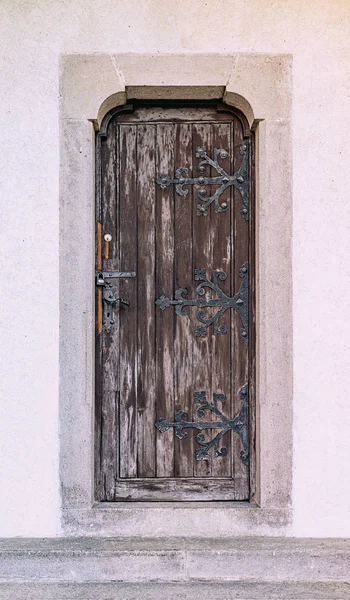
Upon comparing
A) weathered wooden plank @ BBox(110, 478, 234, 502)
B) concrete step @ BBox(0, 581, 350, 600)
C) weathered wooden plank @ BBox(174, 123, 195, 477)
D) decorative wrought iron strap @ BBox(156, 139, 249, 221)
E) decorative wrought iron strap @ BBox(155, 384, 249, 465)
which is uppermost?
decorative wrought iron strap @ BBox(156, 139, 249, 221)

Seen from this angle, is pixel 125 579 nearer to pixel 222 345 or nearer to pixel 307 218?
pixel 222 345

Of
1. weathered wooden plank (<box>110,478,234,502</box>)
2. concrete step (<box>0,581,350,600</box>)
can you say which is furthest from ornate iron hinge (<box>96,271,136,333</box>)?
concrete step (<box>0,581,350,600</box>)

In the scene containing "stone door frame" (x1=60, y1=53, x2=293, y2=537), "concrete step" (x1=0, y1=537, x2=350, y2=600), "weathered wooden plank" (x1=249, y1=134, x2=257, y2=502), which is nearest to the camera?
"concrete step" (x1=0, y1=537, x2=350, y2=600)

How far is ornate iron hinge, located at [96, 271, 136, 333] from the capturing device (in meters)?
2.98

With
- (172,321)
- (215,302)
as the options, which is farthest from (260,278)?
(172,321)

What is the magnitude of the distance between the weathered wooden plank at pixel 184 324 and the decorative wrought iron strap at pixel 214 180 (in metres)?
0.05

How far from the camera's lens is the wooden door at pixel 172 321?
3.00m

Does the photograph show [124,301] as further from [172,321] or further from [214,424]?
[214,424]

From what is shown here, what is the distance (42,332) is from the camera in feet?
9.39

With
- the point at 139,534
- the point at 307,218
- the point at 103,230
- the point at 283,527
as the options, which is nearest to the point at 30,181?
the point at 103,230

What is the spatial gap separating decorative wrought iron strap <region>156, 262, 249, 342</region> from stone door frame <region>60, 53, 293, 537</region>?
0.15 metres

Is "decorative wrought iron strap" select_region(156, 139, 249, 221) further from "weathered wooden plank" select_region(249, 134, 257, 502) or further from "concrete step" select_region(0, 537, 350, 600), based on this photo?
"concrete step" select_region(0, 537, 350, 600)

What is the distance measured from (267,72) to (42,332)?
5.49 ft

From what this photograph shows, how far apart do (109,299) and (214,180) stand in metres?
0.81
